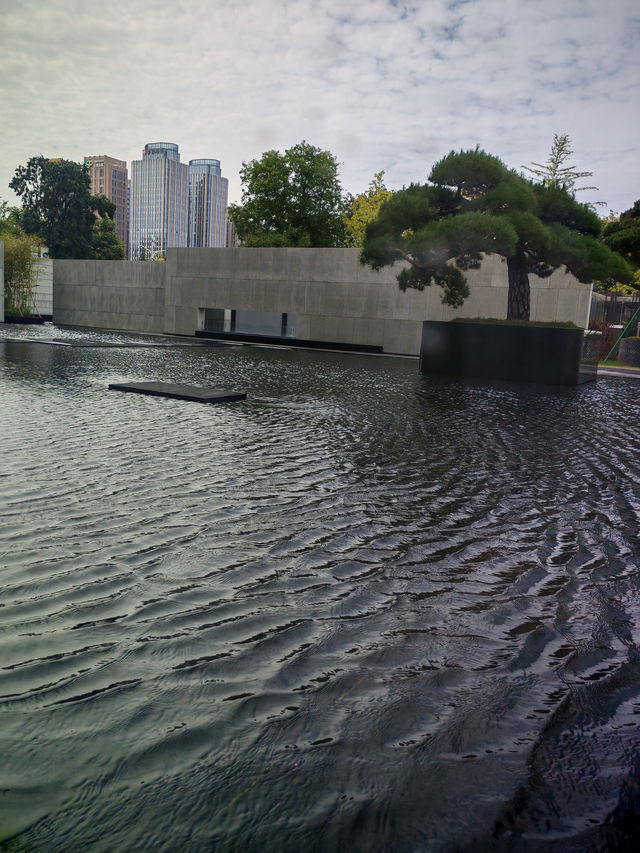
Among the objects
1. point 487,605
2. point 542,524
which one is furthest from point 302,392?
point 487,605

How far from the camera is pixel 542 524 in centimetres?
488

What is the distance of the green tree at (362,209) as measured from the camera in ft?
169

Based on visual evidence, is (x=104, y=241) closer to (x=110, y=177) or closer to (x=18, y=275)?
(x=18, y=275)

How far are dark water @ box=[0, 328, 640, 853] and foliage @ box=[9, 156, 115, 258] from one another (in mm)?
64247

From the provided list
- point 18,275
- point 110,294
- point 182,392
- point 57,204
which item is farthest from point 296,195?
point 182,392

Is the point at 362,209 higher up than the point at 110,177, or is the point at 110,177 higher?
the point at 110,177

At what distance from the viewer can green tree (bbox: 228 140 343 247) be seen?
49.5 meters

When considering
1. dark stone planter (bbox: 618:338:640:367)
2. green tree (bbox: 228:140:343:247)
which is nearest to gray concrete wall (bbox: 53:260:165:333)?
green tree (bbox: 228:140:343:247)

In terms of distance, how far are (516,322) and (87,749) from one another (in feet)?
56.0

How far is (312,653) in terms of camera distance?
9.27 ft

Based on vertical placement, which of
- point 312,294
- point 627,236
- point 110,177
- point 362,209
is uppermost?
point 110,177

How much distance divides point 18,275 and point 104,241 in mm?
37918

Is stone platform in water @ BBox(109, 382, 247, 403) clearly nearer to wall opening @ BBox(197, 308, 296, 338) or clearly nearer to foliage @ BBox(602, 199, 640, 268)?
wall opening @ BBox(197, 308, 296, 338)

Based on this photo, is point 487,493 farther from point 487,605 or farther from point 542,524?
point 487,605
